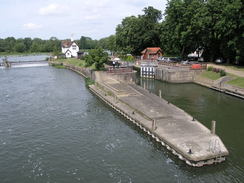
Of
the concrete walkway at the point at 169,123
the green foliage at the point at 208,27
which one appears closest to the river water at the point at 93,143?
the concrete walkway at the point at 169,123

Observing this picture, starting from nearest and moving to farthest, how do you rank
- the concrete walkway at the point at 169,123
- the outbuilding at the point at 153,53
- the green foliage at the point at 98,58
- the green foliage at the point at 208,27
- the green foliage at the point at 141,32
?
the concrete walkway at the point at 169,123, the green foliage at the point at 208,27, the green foliage at the point at 98,58, the outbuilding at the point at 153,53, the green foliage at the point at 141,32

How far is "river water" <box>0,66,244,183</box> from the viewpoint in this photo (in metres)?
20.0

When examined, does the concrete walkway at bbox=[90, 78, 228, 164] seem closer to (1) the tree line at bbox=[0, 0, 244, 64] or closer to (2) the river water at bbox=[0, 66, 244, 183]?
(2) the river water at bbox=[0, 66, 244, 183]

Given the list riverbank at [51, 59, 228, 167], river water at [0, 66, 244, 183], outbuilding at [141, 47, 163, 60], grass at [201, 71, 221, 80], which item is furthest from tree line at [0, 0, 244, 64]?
riverbank at [51, 59, 228, 167]

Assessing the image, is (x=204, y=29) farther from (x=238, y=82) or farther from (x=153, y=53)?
(x=153, y=53)

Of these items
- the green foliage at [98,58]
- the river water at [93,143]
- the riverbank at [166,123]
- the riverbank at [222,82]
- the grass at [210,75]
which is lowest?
the river water at [93,143]

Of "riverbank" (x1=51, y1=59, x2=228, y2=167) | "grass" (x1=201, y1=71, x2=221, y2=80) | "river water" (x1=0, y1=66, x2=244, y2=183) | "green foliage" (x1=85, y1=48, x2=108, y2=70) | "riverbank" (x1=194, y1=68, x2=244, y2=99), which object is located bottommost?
"river water" (x1=0, y1=66, x2=244, y2=183)

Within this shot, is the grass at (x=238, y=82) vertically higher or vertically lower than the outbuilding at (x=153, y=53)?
lower

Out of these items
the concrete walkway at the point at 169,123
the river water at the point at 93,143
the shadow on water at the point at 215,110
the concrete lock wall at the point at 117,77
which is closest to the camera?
the river water at the point at 93,143

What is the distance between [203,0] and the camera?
6366 centimetres

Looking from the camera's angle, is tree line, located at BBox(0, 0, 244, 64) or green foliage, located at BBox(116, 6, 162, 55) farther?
green foliage, located at BBox(116, 6, 162, 55)

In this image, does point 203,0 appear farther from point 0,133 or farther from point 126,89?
point 0,133

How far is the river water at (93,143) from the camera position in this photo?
Result: 789 inches

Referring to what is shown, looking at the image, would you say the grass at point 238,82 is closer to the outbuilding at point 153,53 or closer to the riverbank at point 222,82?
the riverbank at point 222,82
